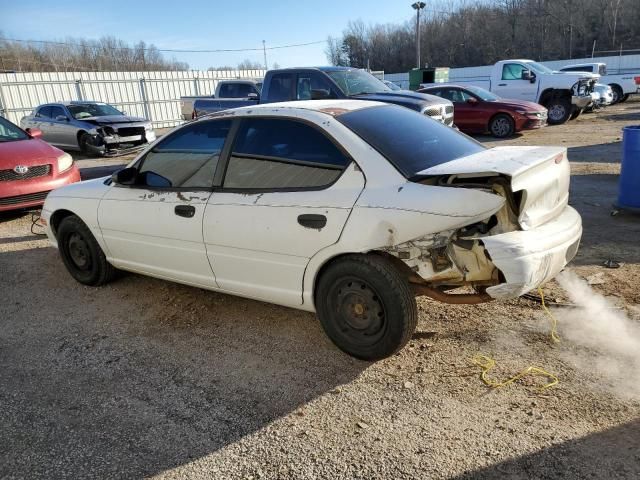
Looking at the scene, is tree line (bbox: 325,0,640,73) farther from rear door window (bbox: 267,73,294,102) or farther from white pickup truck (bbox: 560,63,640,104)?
rear door window (bbox: 267,73,294,102)

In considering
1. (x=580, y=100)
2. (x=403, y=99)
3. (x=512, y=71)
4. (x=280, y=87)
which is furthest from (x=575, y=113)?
(x=280, y=87)

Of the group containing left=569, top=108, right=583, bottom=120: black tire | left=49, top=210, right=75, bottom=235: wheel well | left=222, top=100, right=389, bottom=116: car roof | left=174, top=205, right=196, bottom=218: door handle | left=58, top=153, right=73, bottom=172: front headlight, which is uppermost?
left=222, top=100, right=389, bottom=116: car roof

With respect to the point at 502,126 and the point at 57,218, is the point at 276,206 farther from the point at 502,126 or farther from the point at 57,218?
the point at 502,126

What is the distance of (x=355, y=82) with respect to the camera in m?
10.4

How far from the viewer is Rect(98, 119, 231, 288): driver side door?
3.82m

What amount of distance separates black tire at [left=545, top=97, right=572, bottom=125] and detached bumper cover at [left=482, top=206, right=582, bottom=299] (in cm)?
1664

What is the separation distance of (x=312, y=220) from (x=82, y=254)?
9.15ft

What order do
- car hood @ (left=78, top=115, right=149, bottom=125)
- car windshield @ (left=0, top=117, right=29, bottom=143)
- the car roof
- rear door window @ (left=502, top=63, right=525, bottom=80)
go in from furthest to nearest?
rear door window @ (left=502, top=63, right=525, bottom=80) < car hood @ (left=78, top=115, right=149, bottom=125) < car windshield @ (left=0, top=117, right=29, bottom=143) < the car roof

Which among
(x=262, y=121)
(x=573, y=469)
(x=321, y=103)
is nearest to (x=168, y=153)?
(x=262, y=121)

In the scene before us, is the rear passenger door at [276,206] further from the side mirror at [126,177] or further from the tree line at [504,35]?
the tree line at [504,35]

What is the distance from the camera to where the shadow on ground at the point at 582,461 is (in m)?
2.30

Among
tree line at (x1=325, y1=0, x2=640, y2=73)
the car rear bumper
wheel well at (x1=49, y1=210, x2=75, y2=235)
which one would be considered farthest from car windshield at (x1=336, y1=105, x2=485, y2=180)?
tree line at (x1=325, y1=0, x2=640, y2=73)

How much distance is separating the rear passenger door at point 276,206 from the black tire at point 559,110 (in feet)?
55.5

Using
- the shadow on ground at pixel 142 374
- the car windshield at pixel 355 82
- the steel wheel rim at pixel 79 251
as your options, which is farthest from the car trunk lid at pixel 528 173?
the car windshield at pixel 355 82
